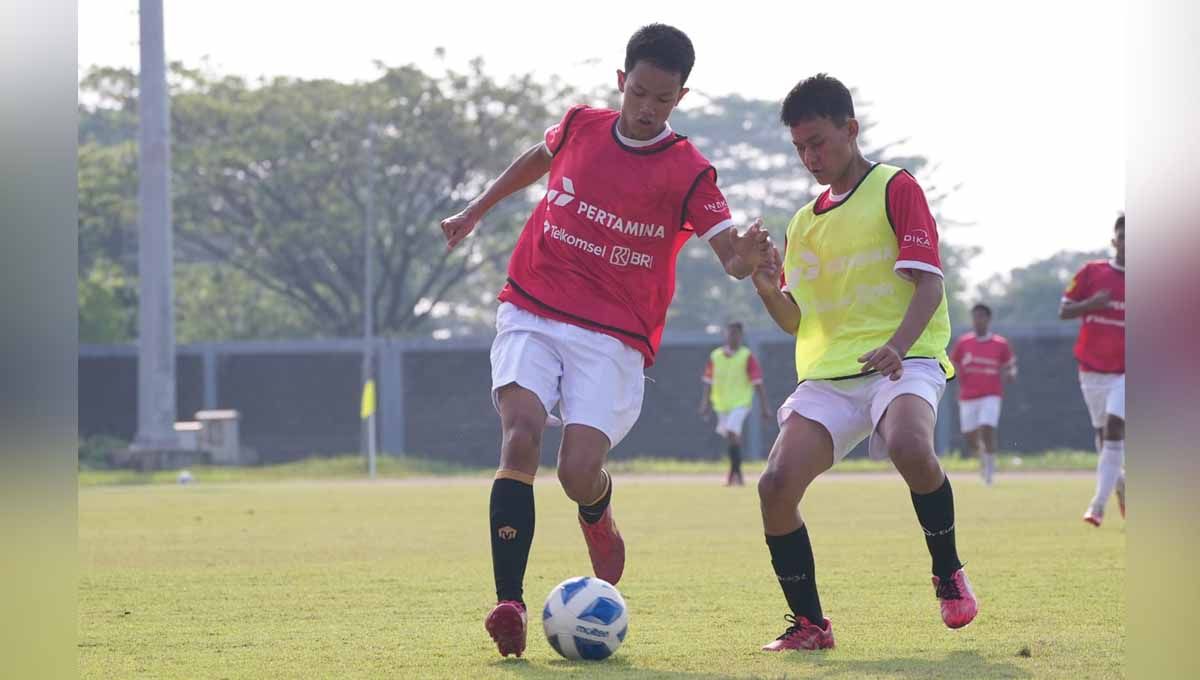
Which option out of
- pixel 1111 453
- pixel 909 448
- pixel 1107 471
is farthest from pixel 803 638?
pixel 1107 471

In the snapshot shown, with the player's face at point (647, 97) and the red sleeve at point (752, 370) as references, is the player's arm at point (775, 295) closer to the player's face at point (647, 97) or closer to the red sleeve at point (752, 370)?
the player's face at point (647, 97)

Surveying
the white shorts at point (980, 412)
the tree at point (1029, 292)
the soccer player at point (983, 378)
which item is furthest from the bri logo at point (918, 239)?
the tree at point (1029, 292)

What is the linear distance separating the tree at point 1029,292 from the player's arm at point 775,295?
61176 mm

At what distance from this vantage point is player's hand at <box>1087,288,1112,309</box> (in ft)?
37.2

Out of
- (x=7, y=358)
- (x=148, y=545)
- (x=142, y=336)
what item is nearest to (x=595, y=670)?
(x=7, y=358)

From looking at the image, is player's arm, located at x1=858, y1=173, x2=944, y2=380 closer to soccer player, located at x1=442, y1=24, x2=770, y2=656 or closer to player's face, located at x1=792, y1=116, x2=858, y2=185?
player's face, located at x1=792, y1=116, x2=858, y2=185

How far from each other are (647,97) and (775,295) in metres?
0.82

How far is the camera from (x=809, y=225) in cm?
621

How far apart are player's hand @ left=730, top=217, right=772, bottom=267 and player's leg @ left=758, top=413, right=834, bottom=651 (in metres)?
0.65

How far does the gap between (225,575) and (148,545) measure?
2.91m

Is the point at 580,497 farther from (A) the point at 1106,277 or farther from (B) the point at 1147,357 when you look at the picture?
(A) the point at 1106,277

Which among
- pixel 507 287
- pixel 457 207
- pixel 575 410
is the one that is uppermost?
pixel 457 207

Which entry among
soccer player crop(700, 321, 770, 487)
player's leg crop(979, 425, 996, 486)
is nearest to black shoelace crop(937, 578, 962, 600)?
player's leg crop(979, 425, 996, 486)

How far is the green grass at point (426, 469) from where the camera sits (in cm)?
2903
